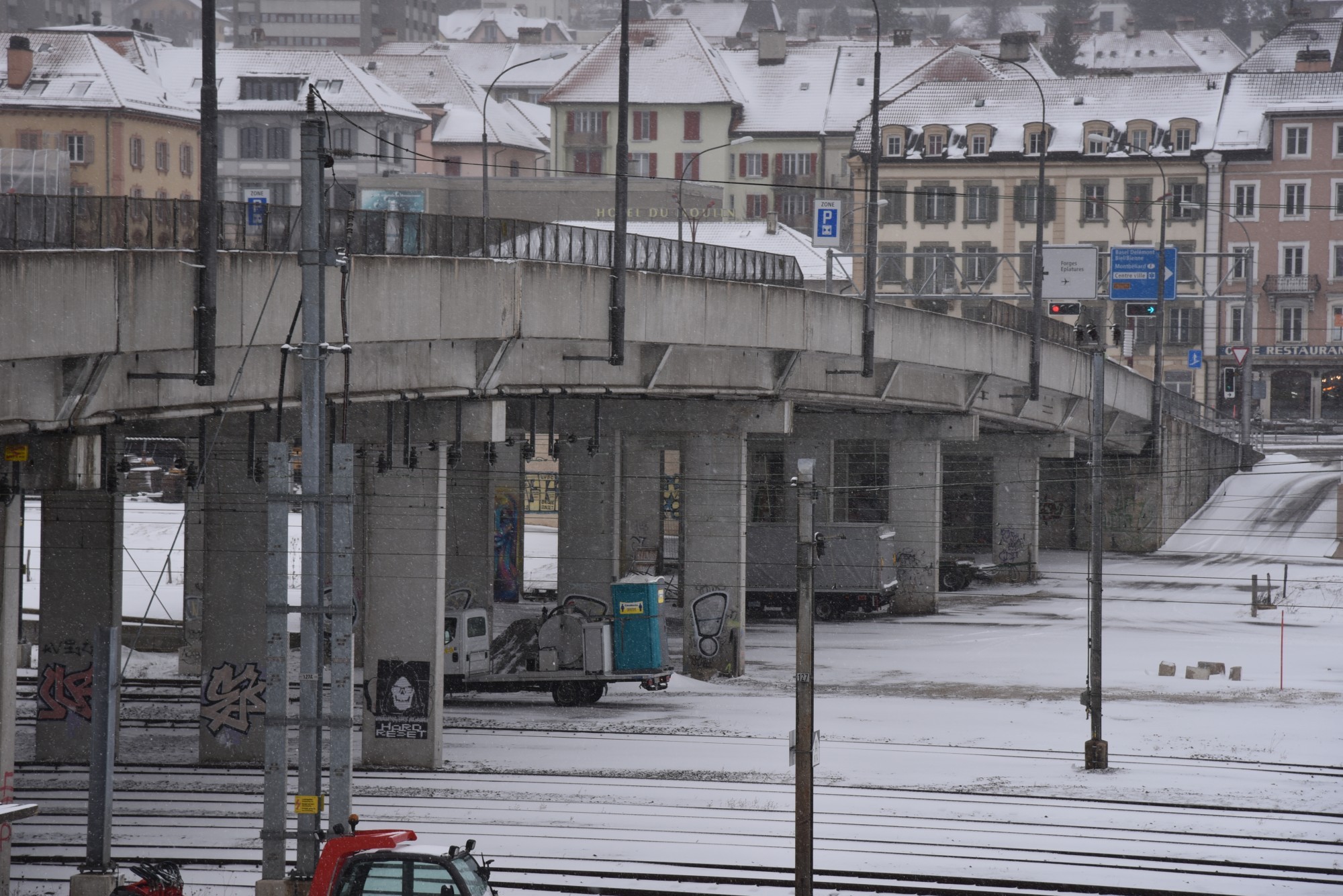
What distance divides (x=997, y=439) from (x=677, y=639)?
19513 millimetres

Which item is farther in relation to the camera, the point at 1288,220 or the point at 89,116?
the point at 1288,220

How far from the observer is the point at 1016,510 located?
211 feet

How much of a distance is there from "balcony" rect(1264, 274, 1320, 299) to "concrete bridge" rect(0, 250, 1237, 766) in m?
31.9

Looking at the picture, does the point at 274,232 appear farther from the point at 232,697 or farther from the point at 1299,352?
the point at 1299,352

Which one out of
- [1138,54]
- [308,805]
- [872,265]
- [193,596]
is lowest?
[193,596]

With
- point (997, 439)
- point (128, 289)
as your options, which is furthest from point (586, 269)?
point (997, 439)

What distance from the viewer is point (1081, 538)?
2933 inches

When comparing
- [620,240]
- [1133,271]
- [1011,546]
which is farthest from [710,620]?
[1011,546]

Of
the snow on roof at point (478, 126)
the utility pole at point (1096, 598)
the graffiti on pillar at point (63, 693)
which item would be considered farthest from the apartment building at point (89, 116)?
the utility pole at point (1096, 598)

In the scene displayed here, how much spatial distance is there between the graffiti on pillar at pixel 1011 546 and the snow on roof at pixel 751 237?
53.2 feet

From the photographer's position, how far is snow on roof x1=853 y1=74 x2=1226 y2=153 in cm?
8825

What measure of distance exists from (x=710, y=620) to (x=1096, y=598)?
12997 millimetres

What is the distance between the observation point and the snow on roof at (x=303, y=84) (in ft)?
342

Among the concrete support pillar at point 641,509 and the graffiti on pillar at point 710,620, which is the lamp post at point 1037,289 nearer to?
the concrete support pillar at point 641,509
